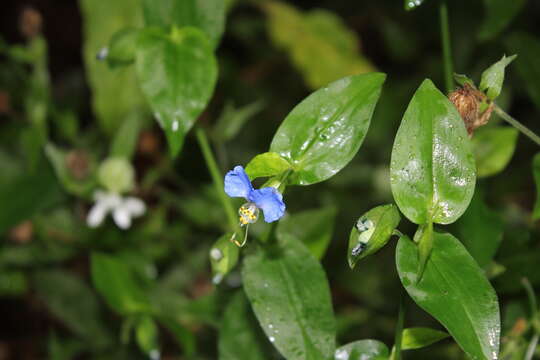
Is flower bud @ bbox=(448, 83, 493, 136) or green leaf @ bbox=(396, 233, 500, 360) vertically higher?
flower bud @ bbox=(448, 83, 493, 136)

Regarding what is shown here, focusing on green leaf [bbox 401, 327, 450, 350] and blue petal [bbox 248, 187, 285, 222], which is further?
green leaf [bbox 401, 327, 450, 350]

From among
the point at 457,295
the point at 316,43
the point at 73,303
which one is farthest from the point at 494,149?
the point at 73,303

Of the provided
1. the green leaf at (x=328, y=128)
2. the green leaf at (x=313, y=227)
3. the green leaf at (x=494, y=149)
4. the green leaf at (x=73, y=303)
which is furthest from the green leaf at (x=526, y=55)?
the green leaf at (x=73, y=303)

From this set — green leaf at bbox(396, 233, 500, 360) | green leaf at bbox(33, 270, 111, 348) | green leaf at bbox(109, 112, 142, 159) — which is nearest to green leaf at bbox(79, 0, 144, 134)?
green leaf at bbox(109, 112, 142, 159)

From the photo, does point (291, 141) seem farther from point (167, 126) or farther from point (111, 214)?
point (111, 214)

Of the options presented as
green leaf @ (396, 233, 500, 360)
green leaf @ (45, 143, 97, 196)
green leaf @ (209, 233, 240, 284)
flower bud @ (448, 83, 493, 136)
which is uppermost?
flower bud @ (448, 83, 493, 136)

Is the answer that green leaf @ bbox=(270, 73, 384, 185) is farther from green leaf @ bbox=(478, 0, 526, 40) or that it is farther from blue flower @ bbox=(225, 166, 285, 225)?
green leaf @ bbox=(478, 0, 526, 40)

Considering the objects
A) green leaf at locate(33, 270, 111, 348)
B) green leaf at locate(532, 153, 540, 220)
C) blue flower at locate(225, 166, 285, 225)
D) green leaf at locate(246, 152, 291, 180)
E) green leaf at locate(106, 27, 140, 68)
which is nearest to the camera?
blue flower at locate(225, 166, 285, 225)
